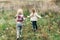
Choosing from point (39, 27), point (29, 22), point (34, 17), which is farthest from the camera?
point (29, 22)

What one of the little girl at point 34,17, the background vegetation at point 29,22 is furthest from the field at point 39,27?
the little girl at point 34,17

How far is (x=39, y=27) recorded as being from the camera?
16500 mm

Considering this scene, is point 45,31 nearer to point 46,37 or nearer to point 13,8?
point 46,37

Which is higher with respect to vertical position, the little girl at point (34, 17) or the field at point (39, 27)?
the little girl at point (34, 17)

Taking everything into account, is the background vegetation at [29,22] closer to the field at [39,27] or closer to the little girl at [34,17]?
the field at [39,27]

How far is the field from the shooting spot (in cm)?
1547

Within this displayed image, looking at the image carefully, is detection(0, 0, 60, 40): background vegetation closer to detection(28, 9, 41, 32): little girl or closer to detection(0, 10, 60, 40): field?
detection(0, 10, 60, 40): field

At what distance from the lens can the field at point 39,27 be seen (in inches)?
609

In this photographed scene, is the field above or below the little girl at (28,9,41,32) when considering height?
below

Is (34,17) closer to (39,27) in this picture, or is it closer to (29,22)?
(39,27)

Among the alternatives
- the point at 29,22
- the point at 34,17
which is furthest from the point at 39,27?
the point at 34,17

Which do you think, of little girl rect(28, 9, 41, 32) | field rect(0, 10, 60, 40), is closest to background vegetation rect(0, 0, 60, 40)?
field rect(0, 10, 60, 40)

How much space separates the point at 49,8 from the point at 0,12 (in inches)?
107

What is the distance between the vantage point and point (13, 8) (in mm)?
18703
